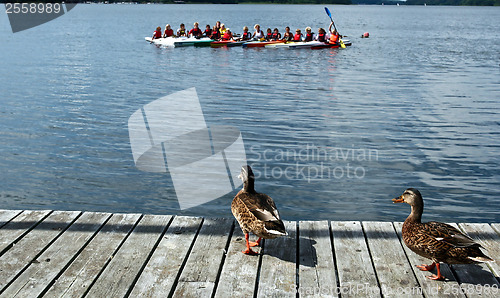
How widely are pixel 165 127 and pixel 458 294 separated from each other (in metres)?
9.81

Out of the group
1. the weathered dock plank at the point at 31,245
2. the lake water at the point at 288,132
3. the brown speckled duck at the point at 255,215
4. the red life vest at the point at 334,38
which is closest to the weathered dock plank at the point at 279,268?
the brown speckled duck at the point at 255,215

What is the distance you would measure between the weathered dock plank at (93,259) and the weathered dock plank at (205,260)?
674 mm

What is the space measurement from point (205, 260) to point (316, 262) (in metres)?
0.92

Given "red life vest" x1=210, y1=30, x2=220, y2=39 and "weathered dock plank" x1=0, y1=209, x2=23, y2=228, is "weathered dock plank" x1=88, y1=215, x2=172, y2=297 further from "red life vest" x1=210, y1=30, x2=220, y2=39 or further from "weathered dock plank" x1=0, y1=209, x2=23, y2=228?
"red life vest" x1=210, y1=30, x2=220, y2=39

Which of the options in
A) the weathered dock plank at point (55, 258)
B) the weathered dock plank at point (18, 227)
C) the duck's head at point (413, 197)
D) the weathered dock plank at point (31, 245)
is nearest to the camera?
the weathered dock plank at point (55, 258)

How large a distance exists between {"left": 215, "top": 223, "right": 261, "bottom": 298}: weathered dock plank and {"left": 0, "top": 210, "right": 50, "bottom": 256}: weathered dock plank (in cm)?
189

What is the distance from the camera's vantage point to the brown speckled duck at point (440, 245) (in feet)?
13.6

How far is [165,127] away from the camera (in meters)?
13.0

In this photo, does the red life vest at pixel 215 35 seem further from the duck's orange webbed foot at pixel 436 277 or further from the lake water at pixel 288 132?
the duck's orange webbed foot at pixel 436 277

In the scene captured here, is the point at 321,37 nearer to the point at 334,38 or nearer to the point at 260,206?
the point at 334,38

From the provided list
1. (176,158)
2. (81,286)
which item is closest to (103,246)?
A: (81,286)

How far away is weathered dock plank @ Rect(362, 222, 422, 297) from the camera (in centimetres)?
410

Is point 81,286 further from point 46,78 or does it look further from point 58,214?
point 46,78

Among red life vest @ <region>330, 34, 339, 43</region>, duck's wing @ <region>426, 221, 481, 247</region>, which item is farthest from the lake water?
red life vest @ <region>330, 34, 339, 43</region>
